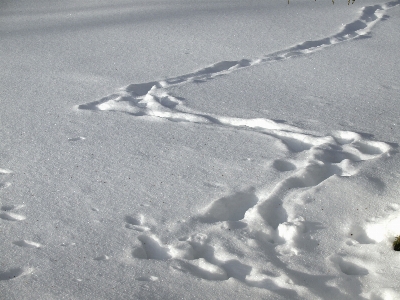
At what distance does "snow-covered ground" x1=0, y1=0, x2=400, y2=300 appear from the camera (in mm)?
1824

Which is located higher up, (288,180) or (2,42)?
(2,42)

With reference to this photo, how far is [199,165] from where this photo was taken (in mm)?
2582

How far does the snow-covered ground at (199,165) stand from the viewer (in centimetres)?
182

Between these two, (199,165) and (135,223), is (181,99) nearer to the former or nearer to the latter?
(199,165)

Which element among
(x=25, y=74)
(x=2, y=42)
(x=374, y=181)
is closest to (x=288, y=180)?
(x=374, y=181)

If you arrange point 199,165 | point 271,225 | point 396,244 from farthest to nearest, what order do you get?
point 199,165
point 271,225
point 396,244

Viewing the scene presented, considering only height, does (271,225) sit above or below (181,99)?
below

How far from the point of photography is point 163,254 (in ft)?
6.36

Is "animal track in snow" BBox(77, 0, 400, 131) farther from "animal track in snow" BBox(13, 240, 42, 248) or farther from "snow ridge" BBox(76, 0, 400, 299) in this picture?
"animal track in snow" BBox(13, 240, 42, 248)

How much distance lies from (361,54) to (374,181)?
7.55 ft

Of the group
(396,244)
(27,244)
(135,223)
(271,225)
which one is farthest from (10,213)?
(396,244)

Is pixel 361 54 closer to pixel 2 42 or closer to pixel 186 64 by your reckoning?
pixel 186 64

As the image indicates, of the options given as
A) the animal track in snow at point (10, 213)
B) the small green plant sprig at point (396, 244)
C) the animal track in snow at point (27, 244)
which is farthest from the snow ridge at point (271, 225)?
the animal track in snow at point (10, 213)

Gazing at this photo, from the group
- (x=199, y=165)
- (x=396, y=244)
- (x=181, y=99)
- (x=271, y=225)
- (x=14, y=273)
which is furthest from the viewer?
(x=181, y=99)
